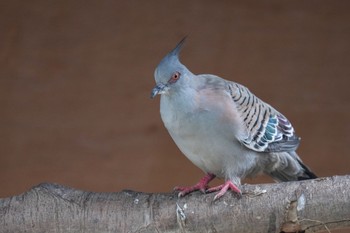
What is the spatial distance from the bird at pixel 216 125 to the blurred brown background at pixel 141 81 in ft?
Answer: 1.69

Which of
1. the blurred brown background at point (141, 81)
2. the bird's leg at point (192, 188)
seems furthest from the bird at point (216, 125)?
the blurred brown background at point (141, 81)

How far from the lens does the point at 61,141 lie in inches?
152

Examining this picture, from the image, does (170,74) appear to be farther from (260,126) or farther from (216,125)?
(260,126)

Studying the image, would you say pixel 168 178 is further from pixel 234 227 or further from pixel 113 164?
pixel 234 227

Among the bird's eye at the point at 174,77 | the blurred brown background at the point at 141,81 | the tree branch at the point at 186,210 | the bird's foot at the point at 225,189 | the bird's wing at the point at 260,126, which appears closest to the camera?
the tree branch at the point at 186,210

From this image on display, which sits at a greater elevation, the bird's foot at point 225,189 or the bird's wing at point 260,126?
the bird's wing at point 260,126

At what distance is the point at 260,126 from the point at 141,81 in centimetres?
76

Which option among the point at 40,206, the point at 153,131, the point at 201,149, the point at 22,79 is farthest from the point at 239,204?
the point at 22,79

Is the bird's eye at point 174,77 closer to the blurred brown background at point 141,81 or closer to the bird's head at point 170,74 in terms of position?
the bird's head at point 170,74

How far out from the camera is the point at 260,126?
3.28 meters

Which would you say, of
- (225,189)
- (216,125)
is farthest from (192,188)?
(216,125)

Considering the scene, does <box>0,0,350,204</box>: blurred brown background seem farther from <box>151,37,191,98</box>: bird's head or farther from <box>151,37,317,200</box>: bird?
<box>151,37,191,98</box>: bird's head

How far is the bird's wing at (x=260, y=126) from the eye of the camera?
324cm

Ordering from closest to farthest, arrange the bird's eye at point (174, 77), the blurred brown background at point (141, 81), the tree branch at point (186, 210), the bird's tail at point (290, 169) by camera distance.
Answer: the tree branch at point (186, 210), the bird's eye at point (174, 77), the bird's tail at point (290, 169), the blurred brown background at point (141, 81)
